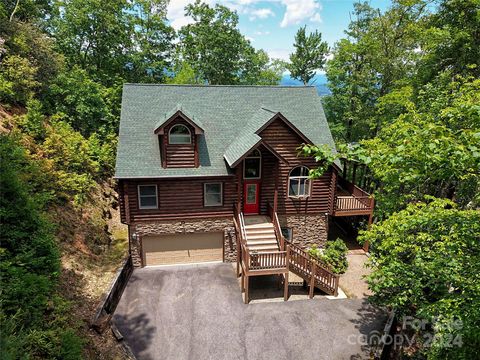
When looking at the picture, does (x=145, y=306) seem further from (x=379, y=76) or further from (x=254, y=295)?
(x=379, y=76)

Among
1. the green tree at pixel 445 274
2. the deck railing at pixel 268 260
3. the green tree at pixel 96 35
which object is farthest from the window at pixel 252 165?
the green tree at pixel 96 35

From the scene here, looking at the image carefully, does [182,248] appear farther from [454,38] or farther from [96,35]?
[96,35]

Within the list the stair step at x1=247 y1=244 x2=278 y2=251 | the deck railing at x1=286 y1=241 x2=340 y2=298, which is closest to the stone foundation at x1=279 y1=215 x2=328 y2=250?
the stair step at x1=247 y1=244 x2=278 y2=251

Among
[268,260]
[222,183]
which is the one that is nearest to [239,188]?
[222,183]

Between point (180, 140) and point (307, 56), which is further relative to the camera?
point (307, 56)

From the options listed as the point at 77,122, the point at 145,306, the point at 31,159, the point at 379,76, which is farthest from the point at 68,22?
the point at 379,76

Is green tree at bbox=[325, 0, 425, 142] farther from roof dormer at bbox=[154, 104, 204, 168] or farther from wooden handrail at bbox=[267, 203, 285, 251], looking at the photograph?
roof dormer at bbox=[154, 104, 204, 168]
